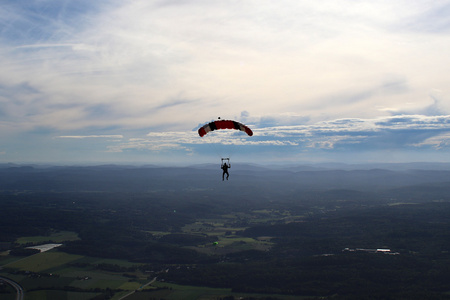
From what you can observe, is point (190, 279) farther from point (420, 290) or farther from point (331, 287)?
point (420, 290)

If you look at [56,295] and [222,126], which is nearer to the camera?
[222,126]

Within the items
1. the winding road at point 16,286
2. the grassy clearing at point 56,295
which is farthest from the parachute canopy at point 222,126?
the winding road at point 16,286

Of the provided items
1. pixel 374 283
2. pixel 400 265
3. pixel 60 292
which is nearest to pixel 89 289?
pixel 60 292

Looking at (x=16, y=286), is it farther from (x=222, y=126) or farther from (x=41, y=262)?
(x=222, y=126)

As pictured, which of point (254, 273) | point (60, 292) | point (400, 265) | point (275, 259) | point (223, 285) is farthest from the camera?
point (275, 259)

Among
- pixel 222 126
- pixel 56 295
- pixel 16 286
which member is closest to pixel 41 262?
pixel 16 286

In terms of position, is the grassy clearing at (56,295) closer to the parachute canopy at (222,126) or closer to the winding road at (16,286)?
the winding road at (16,286)

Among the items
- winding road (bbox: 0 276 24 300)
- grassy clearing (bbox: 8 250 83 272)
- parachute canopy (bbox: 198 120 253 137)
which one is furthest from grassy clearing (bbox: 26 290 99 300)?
parachute canopy (bbox: 198 120 253 137)

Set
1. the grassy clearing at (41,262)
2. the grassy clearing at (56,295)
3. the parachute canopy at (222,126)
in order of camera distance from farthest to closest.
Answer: the grassy clearing at (41,262)
the grassy clearing at (56,295)
the parachute canopy at (222,126)

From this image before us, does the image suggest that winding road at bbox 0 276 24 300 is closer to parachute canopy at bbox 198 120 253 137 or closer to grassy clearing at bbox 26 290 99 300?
grassy clearing at bbox 26 290 99 300

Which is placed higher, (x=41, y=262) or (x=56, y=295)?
(x=41, y=262)

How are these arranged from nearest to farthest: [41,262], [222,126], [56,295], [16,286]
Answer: [222,126] < [56,295] < [16,286] < [41,262]
